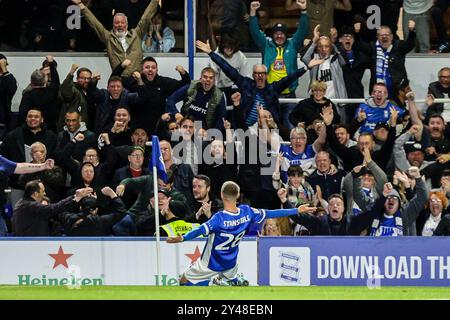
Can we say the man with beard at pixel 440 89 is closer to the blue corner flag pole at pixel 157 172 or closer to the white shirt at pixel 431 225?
the white shirt at pixel 431 225

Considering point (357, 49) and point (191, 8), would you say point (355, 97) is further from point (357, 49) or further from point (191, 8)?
point (191, 8)

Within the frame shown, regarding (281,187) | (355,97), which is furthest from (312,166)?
(355,97)

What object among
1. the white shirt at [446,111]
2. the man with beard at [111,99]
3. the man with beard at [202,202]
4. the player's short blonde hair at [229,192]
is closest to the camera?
the player's short blonde hair at [229,192]

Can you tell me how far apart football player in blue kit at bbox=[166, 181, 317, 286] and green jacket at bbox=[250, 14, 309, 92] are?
4.44 meters

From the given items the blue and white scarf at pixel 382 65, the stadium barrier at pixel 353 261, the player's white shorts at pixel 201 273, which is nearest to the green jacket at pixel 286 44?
the blue and white scarf at pixel 382 65

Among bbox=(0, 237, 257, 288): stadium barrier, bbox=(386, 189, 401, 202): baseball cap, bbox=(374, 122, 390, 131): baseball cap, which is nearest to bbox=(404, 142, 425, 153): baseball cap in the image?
bbox=(374, 122, 390, 131): baseball cap

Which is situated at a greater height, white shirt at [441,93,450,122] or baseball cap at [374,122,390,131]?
white shirt at [441,93,450,122]

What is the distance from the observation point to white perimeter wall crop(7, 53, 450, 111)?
2241 cm

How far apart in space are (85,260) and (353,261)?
153 inches

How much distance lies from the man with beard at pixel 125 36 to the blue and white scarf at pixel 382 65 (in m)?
3.84

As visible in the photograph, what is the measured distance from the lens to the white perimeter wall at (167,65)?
22.4 m

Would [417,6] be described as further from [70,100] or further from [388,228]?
Answer: [70,100]

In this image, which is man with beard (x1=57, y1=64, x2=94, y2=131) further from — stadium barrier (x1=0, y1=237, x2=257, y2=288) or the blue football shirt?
the blue football shirt
